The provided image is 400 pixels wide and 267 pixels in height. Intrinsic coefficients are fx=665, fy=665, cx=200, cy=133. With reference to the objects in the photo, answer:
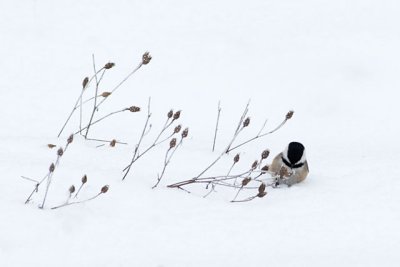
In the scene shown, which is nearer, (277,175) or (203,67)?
(277,175)

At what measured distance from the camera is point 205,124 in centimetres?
603

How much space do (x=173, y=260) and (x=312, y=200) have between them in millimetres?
1303

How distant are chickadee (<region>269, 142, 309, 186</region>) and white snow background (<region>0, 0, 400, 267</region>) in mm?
114

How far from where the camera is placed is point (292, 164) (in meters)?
5.00

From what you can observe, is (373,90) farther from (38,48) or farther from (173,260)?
(173,260)

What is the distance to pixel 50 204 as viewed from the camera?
12.2ft

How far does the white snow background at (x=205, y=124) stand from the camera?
3.52 m

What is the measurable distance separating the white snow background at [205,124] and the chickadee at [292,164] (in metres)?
0.11

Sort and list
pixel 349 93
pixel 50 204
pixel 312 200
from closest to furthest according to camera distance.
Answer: pixel 50 204 < pixel 312 200 < pixel 349 93

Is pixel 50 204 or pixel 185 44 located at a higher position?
pixel 185 44

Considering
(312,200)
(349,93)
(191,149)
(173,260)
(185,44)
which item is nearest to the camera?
(173,260)

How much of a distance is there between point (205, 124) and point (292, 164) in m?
1.25

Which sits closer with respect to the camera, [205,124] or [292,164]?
[292,164]

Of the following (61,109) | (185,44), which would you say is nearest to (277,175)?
(61,109)
